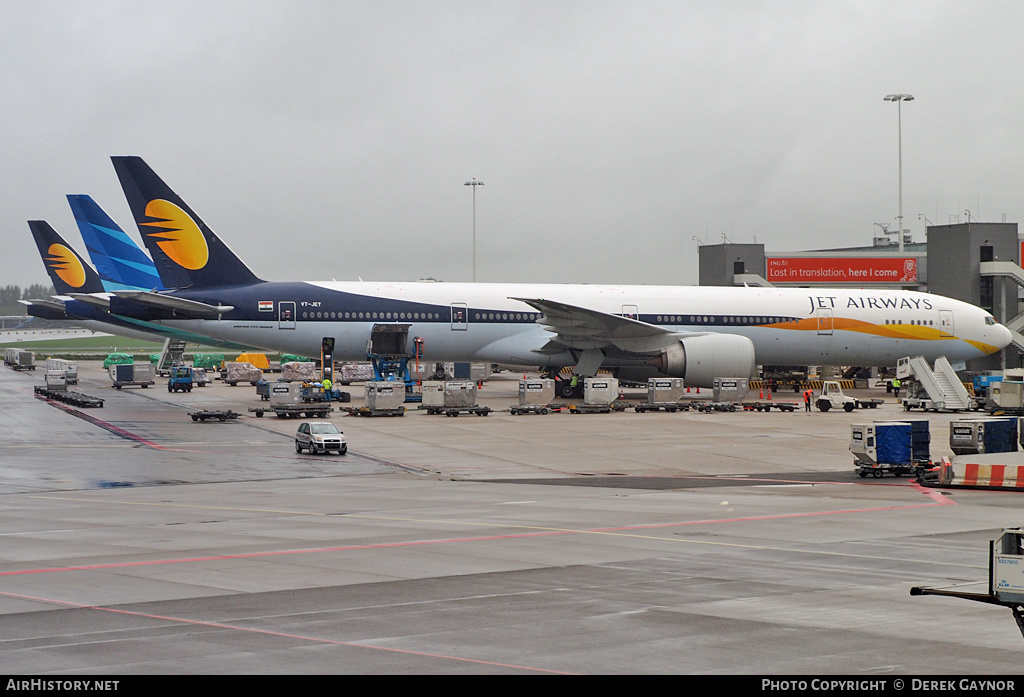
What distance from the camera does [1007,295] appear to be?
2414 inches

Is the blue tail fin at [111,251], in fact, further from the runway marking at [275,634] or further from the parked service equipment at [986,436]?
the runway marking at [275,634]

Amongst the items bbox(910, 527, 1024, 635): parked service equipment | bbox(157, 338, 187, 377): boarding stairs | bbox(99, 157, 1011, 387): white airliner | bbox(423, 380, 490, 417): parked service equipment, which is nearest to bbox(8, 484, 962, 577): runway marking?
bbox(910, 527, 1024, 635): parked service equipment

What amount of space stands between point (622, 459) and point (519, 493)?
7328mm

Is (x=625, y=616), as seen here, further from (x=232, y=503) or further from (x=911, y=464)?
(x=911, y=464)

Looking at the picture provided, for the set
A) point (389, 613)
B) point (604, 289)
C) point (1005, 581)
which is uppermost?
point (604, 289)

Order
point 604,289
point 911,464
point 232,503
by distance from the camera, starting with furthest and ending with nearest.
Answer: point 604,289, point 911,464, point 232,503

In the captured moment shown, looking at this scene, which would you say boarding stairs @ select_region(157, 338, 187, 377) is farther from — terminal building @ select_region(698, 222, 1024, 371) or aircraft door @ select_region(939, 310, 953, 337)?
aircraft door @ select_region(939, 310, 953, 337)

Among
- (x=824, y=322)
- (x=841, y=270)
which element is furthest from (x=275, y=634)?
(x=841, y=270)

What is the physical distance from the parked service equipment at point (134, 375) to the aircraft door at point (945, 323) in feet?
143

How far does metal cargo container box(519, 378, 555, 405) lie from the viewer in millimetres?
44281

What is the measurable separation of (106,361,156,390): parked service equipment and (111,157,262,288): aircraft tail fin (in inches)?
744

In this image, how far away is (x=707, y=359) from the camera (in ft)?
154

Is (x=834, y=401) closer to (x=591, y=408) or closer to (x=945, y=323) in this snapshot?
(x=945, y=323)
